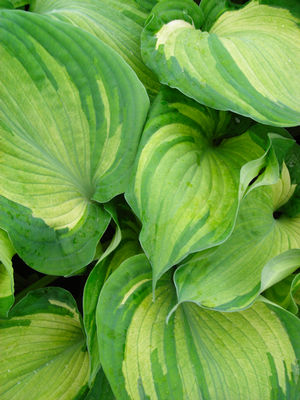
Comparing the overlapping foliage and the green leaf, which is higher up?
the overlapping foliage

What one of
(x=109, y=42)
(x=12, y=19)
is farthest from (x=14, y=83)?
(x=109, y=42)

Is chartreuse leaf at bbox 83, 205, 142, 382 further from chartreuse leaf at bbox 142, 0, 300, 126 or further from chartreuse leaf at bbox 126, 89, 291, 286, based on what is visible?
chartreuse leaf at bbox 142, 0, 300, 126

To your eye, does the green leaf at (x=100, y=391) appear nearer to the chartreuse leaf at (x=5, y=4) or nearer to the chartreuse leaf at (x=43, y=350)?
the chartreuse leaf at (x=43, y=350)

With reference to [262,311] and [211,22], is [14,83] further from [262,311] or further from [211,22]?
[262,311]

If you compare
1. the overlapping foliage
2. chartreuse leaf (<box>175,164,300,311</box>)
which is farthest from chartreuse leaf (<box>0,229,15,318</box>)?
chartreuse leaf (<box>175,164,300,311</box>)

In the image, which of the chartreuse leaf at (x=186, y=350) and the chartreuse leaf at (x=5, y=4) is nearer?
the chartreuse leaf at (x=186, y=350)

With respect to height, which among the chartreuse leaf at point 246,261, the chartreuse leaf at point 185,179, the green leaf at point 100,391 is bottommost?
the green leaf at point 100,391

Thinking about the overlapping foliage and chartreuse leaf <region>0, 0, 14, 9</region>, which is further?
chartreuse leaf <region>0, 0, 14, 9</region>

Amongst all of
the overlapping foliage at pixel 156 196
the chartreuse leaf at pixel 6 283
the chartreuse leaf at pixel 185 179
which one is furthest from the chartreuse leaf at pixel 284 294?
the chartreuse leaf at pixel 6 283

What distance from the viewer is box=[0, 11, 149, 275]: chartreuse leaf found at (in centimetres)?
65

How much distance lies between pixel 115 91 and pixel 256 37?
0.26m

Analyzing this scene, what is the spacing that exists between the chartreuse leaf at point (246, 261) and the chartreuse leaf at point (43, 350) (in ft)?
0.90

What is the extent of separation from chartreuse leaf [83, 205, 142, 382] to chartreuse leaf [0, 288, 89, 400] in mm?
60

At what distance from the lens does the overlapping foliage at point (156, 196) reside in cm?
64
